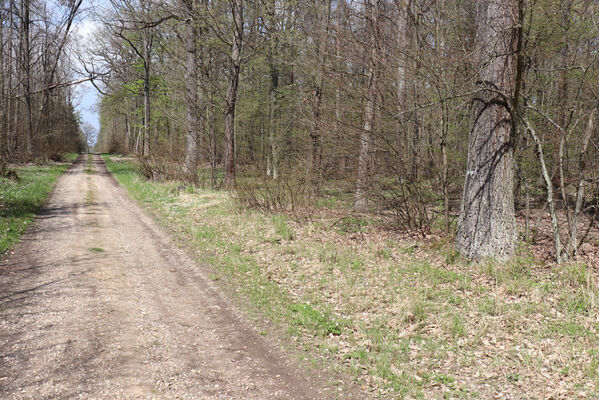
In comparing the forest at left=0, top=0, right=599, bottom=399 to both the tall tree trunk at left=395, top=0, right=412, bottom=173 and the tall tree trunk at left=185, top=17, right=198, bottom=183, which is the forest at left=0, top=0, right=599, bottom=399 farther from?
the tall tree trunk at left=185, top=17, right=198, bottom=183

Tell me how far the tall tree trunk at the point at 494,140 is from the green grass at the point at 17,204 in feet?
30.5

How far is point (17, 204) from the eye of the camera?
11.5m

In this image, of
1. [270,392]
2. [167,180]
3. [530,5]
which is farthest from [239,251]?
[167,180]

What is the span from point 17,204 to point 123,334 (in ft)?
30.9

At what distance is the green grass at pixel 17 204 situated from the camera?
862cm

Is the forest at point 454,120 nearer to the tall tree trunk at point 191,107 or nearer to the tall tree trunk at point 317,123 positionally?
the tall tree trunk at point 317,123

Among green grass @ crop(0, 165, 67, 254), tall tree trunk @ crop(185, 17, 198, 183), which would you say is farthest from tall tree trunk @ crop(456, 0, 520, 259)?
tall tree trunk @ crop(185, 17, 198, 183)

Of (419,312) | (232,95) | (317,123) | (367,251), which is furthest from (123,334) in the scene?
(232,95)

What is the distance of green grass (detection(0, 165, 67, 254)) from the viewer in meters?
8.62

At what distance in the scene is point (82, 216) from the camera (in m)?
11.5

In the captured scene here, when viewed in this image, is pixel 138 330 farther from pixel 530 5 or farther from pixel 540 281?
pixel 530 5

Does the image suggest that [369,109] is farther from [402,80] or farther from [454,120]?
[454,120]

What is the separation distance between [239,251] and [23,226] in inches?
225

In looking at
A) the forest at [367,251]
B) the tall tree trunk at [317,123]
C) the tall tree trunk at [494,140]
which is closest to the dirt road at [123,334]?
the forest at [367,251]
